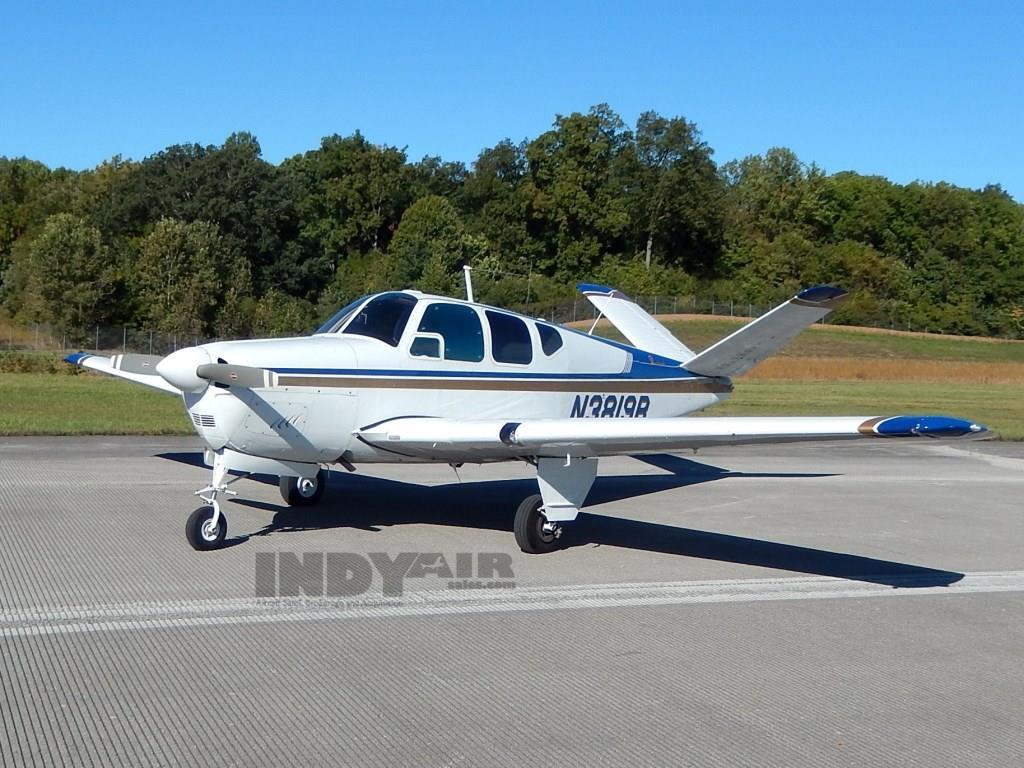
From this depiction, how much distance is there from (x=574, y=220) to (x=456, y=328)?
271ft

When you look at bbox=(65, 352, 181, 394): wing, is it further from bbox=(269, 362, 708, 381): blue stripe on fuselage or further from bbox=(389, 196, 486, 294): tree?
bbox=(389, 196, 486, 294): tree

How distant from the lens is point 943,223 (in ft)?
311

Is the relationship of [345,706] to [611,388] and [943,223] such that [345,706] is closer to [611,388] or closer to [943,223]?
[611,388]

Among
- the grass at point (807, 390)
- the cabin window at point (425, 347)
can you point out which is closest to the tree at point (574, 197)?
the grass at point (807, 390)

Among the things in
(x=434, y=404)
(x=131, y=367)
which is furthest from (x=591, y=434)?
(x=131, y=367)

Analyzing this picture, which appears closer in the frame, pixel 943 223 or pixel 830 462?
pixel 830 462

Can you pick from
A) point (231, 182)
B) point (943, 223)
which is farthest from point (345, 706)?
point (943, 223)

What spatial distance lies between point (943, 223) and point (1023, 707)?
97.0 m

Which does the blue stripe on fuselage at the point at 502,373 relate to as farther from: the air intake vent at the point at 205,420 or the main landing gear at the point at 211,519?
the main landing gear at the point at 211,519

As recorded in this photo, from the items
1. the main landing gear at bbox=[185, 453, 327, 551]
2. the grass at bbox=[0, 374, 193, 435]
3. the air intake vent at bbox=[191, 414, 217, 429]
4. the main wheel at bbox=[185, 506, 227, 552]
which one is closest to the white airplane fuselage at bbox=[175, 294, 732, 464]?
the air intake vent at bbox=[191, 414, 217, 429]

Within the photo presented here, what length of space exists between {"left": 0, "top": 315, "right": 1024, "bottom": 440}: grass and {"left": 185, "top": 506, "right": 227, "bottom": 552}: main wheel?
995 cm

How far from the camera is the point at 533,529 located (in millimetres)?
9469

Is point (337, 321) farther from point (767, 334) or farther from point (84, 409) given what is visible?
point (84, 409)

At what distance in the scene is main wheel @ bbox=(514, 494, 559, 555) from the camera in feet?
31.0
